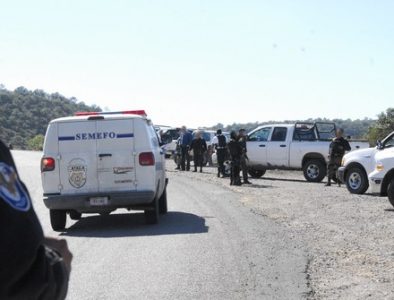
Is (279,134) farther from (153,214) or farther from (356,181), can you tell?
(153,214)

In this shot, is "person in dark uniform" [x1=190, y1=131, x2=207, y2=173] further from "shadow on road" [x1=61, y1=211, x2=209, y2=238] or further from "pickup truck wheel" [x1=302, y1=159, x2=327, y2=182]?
"shadow on road" [x1=61, y1=211, x2=209, y2=238]

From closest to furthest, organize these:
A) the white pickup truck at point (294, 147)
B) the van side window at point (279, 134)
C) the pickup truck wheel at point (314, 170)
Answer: the pickup truck wheel at point (314, 170), the white pickup truck at point (294, 147), the van side window at point (279, 134)

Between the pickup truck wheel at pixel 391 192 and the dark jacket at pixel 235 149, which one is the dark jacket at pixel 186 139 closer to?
the dark jacket at pixel 235 149

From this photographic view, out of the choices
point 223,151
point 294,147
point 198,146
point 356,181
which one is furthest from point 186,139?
point 356,181

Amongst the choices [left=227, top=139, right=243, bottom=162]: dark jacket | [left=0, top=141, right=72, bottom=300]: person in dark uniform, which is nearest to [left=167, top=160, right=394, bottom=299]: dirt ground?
[left=227, top=139, right=243, bottom=162]: dark jacket

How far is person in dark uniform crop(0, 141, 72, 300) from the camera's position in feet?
5.41

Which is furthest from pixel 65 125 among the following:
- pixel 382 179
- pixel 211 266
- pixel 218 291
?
pixel 382 179

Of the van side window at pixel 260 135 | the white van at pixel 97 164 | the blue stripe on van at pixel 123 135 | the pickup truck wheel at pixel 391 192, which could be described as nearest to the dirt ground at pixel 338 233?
the pickup truck wheel at pixel 391 192

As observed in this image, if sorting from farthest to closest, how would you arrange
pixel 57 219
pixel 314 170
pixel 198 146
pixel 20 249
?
1. pixel 198 146
2. pixel 314 170
3. pixel 57 219
4. pixel 20 249

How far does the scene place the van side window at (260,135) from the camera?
82.0 feet

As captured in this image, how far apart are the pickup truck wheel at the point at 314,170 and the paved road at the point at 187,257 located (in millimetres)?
9605

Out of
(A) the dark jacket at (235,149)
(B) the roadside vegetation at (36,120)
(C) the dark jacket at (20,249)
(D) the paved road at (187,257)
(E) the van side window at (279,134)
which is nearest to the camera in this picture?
(C) the dark jacket at (20,249)

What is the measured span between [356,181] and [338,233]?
754 cm

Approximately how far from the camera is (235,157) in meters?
21.6
